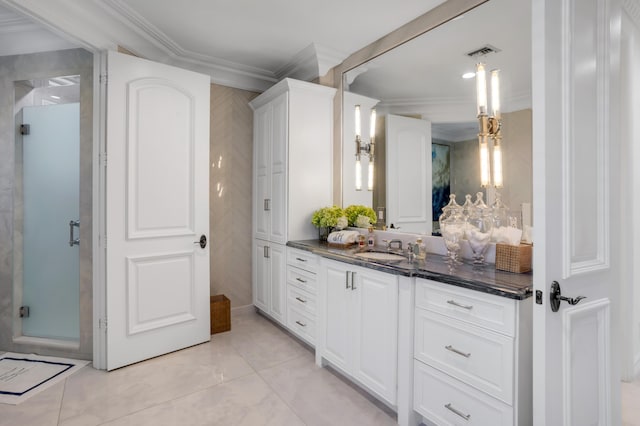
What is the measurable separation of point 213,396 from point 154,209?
58.1 inches

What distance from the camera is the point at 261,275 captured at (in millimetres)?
3508

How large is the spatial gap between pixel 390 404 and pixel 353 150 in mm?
2100

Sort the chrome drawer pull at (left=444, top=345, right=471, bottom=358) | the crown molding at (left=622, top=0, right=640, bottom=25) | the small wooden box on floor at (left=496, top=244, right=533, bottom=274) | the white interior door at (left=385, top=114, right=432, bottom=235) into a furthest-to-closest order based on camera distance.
A: the white interior door at (left=385, top=114, right=432, bottom=235) < the crown molding at (left=622, top=0, right=640, bottom=25) < the small wooden box on floor at (left=496, top=244, right=533, bottom=274) < the chrome drawer pull at (left=444, top=345, right=471, bottom=358)

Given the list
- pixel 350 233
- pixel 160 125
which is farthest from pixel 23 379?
pixel 350 233

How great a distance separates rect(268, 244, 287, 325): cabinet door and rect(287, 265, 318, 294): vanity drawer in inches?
4.5

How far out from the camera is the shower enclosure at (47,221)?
2.74 meters

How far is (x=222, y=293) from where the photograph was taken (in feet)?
11.8

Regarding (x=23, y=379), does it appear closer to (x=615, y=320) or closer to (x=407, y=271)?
(x=407, y=271)

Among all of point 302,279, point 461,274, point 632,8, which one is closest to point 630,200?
point 632,8

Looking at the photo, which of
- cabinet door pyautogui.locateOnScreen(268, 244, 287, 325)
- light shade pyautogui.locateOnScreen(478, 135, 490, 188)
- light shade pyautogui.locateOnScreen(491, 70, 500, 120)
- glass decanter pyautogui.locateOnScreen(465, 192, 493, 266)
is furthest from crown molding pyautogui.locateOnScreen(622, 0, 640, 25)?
cabinet door pyautogui.locateOnScreen(268, 244, 287, 325)

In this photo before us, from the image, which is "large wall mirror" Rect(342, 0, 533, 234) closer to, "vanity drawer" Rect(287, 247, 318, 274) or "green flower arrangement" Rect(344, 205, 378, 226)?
"green flower arrangement" Rect(344, 205, 378, 226)

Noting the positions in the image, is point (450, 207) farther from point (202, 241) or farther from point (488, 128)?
point (202, 241)

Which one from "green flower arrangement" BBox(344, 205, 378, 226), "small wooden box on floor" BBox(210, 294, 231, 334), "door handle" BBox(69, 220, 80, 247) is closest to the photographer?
"door handle" BBox(69, 220, 80, 247)

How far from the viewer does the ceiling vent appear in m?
Result: 2.02
